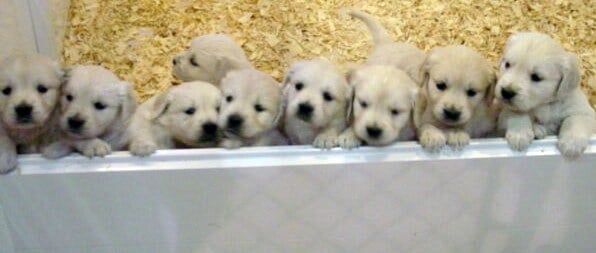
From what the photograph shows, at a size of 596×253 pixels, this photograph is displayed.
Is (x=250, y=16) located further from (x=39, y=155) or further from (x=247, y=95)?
(x=39, y=155)

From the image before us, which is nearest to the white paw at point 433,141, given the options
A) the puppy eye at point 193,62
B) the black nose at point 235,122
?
the black nose at point 235,122

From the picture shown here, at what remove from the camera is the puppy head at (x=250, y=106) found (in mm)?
2225

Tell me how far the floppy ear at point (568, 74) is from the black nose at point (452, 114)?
345 mm

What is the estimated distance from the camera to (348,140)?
2107 millimetres

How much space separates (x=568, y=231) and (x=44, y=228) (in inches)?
67.3

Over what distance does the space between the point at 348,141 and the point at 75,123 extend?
0.85m

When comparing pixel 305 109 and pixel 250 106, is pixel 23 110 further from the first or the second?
pixel 305 109

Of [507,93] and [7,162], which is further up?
[507,93]

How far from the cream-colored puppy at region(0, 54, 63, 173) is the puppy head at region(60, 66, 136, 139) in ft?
0.17

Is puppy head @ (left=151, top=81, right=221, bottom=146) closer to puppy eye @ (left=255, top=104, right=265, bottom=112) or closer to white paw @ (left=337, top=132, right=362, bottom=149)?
puppy eye @ (left=255, top=104, right=265, bottom=112)

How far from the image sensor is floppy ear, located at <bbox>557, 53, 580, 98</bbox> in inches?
85.3

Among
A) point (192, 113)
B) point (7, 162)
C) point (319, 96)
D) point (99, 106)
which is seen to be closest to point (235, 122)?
point (192, 113)

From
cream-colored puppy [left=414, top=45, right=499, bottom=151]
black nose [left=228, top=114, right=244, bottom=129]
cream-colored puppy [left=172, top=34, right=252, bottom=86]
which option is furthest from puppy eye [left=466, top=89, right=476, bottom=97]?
cream-colored puppy [left=172, top=34, right=252, bottom=86]

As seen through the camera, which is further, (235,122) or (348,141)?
(235,122)
